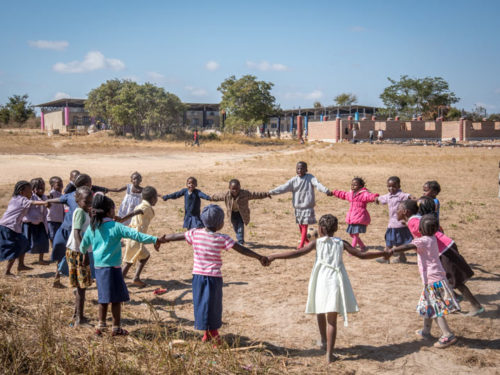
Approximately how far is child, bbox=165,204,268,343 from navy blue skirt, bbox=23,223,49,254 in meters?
3.92

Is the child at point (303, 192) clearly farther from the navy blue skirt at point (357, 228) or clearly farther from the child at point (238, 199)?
the navy blue skirt at point (357, 228)

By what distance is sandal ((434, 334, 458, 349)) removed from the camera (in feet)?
14.2

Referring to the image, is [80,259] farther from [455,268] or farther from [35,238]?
[455,268]

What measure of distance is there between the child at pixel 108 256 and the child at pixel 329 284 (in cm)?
152

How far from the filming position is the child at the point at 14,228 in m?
6.54

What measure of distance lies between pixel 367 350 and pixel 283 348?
801 millimetres

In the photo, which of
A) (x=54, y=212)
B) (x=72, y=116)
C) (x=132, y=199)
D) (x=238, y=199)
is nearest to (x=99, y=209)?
(x=132, y=199)

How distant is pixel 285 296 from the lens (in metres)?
5.80

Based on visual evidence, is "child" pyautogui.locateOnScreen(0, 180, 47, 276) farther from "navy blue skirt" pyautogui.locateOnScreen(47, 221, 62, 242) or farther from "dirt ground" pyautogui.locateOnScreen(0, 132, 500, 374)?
"navy blue skirt" pyautogui.locateOnScreen(47, 221, 62, 242)

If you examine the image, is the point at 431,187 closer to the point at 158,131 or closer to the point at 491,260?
the point at 491,260

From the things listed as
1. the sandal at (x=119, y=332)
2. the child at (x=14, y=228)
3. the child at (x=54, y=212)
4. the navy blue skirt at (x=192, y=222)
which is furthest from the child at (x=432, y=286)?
the child at (x=54, y=212)

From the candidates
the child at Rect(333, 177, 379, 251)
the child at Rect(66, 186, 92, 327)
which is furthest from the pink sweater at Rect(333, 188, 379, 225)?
the child at Rect(66, 186, 92, 327)

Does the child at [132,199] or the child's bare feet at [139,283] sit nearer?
the child's bare feet at [139,283]

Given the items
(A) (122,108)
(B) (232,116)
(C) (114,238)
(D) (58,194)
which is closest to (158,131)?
(A) (122,108)
